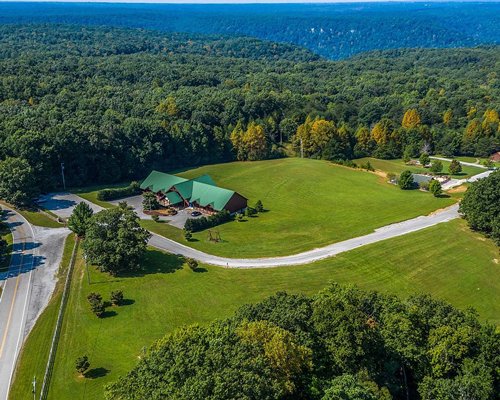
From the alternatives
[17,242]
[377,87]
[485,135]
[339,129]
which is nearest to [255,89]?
[339,129]

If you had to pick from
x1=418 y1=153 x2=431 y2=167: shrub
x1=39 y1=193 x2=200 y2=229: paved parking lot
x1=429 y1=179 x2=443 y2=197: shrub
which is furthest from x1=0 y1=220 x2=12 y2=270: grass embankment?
x1=418 y1=153 x2=431 y2=167: shrub

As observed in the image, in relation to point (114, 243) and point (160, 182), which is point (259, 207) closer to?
point (160, 182)

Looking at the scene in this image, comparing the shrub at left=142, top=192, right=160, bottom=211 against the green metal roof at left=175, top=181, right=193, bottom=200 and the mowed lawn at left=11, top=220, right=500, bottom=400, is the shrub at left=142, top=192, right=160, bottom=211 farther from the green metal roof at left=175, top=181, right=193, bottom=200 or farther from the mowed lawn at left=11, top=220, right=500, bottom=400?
the mowed lawn at left=11, top=220, right=500, bottom=400

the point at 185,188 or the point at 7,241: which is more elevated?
the point at 185,188

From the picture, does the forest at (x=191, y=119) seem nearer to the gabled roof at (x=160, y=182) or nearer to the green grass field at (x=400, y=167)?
the green grass field at (x=400, y=167)

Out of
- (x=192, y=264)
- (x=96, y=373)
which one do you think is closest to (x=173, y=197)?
(x=192, y=264)

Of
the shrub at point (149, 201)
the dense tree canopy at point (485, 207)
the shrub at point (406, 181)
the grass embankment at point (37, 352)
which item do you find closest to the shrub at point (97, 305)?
the grass embankment at point (37, 352)
